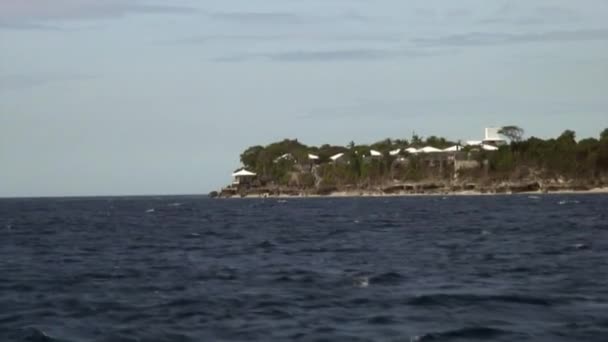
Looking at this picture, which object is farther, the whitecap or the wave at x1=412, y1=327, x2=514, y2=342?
the whitecap

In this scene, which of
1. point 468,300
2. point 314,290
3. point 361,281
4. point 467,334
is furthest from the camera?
point 361,281

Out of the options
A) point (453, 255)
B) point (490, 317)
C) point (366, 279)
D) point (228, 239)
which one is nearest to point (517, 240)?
point (453, 255)

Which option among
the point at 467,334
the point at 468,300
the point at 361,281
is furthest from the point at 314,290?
the point at 467,334

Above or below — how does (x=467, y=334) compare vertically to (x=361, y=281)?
below

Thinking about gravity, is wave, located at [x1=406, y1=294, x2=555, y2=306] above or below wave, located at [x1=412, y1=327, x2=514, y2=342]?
above

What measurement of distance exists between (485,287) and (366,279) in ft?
16.5

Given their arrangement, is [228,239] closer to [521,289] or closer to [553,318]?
[521,289]

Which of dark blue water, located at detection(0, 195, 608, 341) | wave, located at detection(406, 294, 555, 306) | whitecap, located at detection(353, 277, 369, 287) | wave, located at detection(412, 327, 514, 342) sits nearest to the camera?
wave, located at detection(412, 327, 514, 342)

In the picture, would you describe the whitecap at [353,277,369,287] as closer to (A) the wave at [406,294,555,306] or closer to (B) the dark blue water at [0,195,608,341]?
(B) the dark blue water at [0,195,608,341]

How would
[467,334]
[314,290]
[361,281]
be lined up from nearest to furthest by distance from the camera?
[467,334] < [314,290] < [361,281]

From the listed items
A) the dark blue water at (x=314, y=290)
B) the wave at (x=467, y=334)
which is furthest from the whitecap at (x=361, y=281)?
the wave at (x=467, y=334)

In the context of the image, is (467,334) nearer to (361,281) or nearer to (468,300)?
(468,300)

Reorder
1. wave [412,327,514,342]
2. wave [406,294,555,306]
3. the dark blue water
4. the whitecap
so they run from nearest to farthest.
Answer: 1. wave [412,327,514,342]
2. the dark blue water
3. wave [406,294,555,306]
4. the whitecap

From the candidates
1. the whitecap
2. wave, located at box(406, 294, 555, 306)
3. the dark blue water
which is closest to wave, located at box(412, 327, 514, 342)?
the dark blue water
